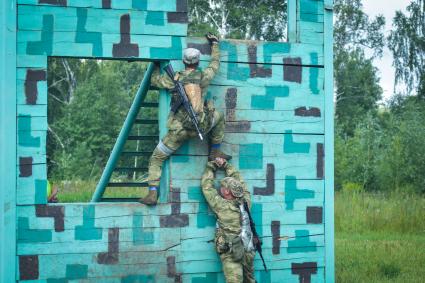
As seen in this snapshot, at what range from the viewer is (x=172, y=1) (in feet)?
22.8

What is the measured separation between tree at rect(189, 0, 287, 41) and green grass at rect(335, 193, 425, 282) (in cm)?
700

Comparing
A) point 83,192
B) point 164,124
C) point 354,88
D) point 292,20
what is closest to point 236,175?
point 164,124

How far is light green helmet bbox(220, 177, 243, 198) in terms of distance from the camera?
679 cm

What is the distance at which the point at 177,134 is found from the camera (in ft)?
22.2

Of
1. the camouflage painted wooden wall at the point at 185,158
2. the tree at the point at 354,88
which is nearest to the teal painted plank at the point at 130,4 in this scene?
the camouflage painted wooden wall at the point at 185,158

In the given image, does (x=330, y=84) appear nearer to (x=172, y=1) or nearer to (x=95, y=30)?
(x=172, y=1)

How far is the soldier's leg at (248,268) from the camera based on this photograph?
694cm

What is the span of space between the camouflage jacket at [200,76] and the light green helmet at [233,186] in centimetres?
83

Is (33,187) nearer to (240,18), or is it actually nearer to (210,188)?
(210,188)

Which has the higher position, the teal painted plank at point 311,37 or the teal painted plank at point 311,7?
the teal painted plank at point 311,7

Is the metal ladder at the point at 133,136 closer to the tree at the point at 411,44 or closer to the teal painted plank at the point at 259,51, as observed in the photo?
the teal painted plank at the point at 259,51

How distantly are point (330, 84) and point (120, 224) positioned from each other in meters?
2.53

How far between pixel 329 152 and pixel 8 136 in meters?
3.11

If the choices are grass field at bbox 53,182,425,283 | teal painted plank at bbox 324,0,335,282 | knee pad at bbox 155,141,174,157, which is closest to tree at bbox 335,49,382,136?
grass field at bbox 53,182,425,283
